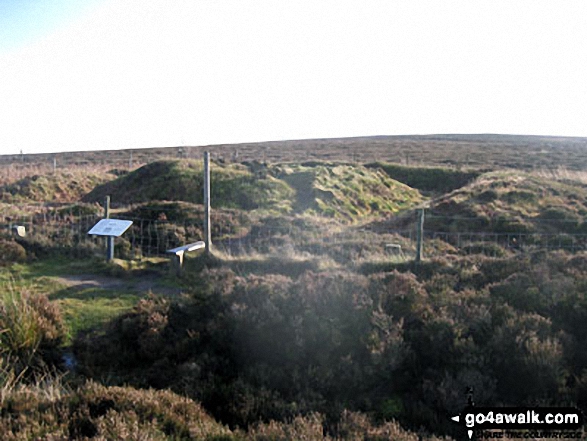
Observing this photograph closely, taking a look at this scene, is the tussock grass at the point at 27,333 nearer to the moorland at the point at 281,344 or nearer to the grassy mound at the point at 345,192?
the moorland at the point at 281,344

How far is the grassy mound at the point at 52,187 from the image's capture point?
23636mm

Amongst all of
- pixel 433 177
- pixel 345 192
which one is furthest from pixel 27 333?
pixel 433 177

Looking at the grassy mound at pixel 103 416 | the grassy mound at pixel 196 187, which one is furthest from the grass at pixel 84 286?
the grassy mound at pixel 196 187

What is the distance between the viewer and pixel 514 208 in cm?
1822

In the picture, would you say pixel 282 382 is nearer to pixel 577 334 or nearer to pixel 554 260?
pixel 577 334

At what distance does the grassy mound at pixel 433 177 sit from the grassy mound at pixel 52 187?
65.0 feet

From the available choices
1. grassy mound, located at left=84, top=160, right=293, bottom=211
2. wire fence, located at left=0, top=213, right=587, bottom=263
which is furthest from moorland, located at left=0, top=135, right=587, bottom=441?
grassy mound, located at left=84, top=160, right=293, bottom=211

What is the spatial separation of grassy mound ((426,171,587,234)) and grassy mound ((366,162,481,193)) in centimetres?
642

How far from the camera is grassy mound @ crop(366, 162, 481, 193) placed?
29281 mm

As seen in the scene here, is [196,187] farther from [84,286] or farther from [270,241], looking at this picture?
[84,286]

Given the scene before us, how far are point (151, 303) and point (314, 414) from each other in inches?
134

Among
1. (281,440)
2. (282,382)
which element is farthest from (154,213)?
(281,440)

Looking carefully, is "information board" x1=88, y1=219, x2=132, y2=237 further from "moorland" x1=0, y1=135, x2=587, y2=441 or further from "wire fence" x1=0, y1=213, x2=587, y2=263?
"wire fence" x1=0, y1=213, x2=587, y2=263

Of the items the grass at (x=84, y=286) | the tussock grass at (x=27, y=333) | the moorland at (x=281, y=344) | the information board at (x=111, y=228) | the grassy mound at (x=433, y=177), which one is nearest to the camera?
the moorland at (x=281, y=344)
